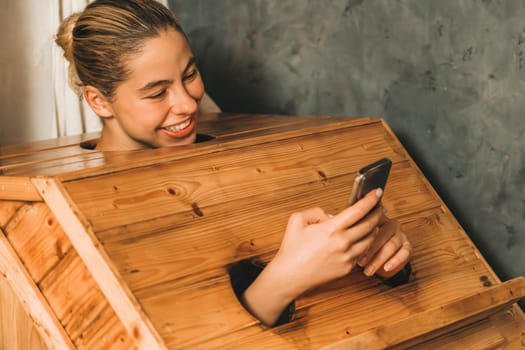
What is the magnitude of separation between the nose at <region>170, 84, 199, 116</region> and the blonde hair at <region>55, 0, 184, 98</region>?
0.11 meters

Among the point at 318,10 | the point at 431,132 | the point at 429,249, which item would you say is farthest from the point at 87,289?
the point at 318,10

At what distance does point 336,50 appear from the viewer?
1949 mm

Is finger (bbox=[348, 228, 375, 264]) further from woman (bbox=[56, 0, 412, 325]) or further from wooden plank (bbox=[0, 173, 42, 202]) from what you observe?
wooden plank (bbox=[0, 173, 42, 202])

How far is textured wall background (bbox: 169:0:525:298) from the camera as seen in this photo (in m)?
1.58

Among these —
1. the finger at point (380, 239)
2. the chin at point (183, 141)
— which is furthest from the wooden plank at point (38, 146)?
the finger at point (380, 239)

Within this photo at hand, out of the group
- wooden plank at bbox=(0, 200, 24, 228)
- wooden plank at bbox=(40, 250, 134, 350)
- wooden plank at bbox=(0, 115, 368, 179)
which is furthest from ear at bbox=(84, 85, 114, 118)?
wooden plank at bbox=(40, 250, 134, 350)

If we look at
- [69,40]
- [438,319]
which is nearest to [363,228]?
[438,319]

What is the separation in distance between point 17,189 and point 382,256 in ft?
2.19

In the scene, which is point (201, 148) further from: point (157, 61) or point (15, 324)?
point (15, 324)

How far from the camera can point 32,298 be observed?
1282mm

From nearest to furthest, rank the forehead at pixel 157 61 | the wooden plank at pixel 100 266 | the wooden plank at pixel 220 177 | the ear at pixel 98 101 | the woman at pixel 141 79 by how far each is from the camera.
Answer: the wooden plank at pixel 100 266 → the wooden plank at pixel 220 177 → the woman at pixel 141 79 → the forehead at pixel 157 61 → the ear at pixel 98 101

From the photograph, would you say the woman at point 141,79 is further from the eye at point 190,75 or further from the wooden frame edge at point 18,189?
the wooden frame edge at point 18,189

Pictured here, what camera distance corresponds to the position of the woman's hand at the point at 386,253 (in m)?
1.25

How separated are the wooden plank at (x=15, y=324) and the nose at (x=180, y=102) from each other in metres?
0.51
